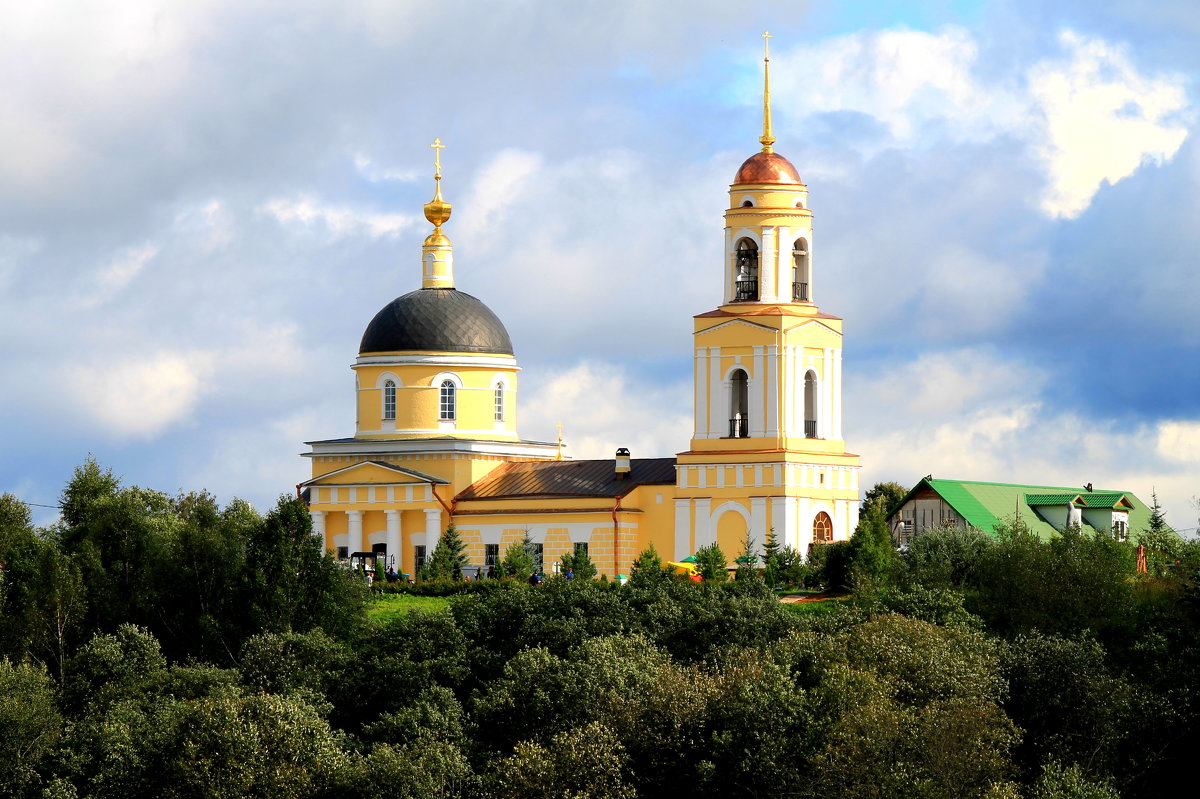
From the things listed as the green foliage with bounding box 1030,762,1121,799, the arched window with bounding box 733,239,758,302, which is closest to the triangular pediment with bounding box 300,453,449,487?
the arched window with bounding box 733,239,758,302

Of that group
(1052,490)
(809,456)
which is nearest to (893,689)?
(809,456)

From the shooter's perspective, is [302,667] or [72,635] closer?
[302,667]

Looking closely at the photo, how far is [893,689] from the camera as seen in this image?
4841 centimetres

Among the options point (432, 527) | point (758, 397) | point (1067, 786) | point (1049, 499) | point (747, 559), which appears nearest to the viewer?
point (1067, 786)

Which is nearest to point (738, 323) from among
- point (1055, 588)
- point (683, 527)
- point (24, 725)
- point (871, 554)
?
point (683, 527)

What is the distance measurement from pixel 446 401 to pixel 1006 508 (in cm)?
1637

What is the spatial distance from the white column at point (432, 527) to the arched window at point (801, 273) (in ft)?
39.2

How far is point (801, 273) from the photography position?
69.1m

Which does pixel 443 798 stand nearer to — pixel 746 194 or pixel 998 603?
pixel 998 603

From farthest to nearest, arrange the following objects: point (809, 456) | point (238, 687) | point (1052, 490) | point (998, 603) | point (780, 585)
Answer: point (1052, 490) → point (809, 456) → point (780, 585) → point (998, 603) → point (238, 687)

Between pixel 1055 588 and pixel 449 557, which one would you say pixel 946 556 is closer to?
pixel 1055 588

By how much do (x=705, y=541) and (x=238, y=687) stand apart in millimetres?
18449

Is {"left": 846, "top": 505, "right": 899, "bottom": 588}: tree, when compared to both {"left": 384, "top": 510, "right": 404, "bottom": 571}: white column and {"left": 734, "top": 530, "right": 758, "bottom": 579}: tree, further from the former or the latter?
{"left": 384, "top": 510, "right": 404, "bottom": 571}: white column

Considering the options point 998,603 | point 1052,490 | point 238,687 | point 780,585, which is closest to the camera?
point 238,687
